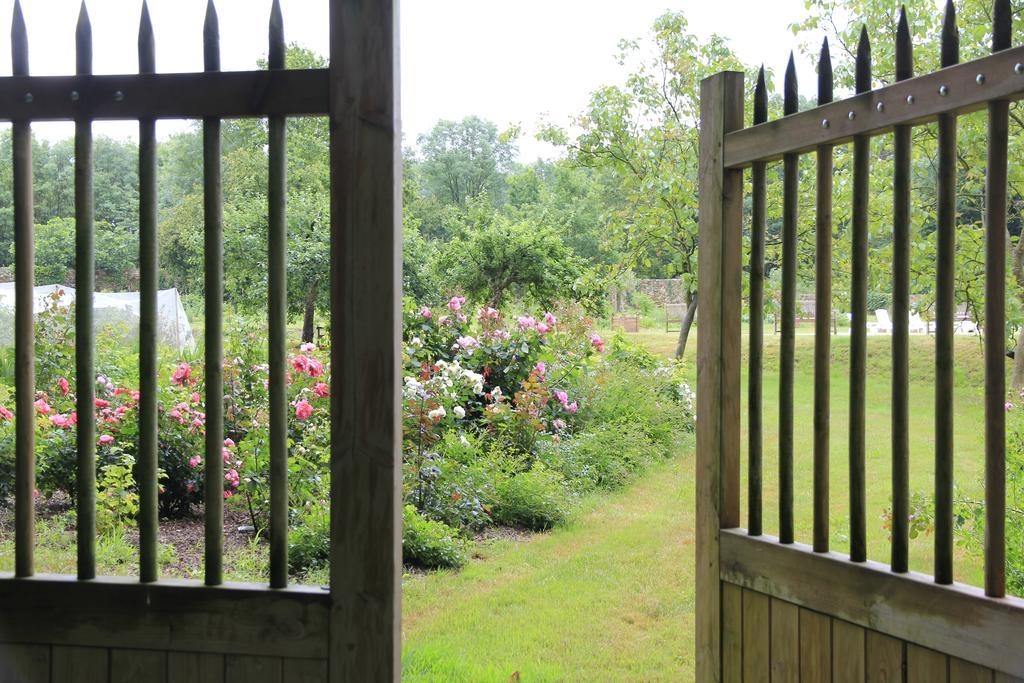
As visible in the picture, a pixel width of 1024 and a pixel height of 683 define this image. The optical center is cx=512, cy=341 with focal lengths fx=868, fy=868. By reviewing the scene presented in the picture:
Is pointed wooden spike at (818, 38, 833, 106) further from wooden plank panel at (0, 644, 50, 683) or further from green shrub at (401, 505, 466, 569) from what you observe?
green shrub at (401, 505, 466, 569)

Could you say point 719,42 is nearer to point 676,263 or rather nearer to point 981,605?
point 676,263

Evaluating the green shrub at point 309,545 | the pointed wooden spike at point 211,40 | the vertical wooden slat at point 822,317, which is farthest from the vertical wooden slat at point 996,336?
the green shrub at point 309,545

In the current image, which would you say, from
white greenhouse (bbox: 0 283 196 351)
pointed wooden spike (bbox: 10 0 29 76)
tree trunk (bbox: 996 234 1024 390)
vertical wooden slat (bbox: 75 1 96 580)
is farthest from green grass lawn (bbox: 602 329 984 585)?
white greenhouse (bbox: 0 283 196 351)

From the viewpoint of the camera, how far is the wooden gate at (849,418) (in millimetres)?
1645

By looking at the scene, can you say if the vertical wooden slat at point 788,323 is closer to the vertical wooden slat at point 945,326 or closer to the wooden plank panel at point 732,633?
the wooden plank panel at point 732,633

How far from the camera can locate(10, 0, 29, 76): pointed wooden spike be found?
1920 millimetres

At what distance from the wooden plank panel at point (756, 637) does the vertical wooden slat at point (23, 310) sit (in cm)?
172

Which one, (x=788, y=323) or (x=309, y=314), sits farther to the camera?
(x=309, y=314)

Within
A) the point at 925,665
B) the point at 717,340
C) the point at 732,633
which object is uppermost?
the point at 717,340

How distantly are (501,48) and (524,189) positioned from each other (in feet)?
41.0

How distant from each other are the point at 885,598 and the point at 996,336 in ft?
2.00

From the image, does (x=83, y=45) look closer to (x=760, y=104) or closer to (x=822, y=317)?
(x=760, y=104)

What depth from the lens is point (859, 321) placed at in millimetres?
1942

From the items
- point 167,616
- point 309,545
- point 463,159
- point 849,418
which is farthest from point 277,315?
point 463,159
